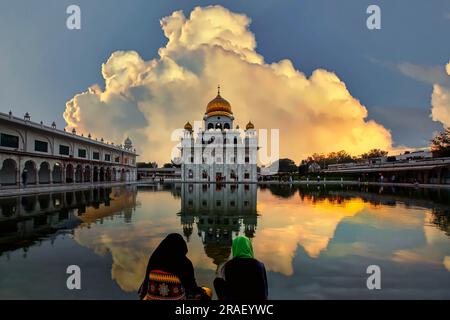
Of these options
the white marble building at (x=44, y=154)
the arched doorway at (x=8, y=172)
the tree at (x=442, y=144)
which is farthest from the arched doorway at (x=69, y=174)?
the tree at (x=442, y=144)

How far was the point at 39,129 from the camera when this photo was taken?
28.7 meters

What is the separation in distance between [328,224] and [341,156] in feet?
363

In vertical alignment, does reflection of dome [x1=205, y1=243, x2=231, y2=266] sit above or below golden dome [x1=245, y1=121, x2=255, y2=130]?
below

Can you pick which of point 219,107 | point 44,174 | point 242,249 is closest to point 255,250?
point 242,249

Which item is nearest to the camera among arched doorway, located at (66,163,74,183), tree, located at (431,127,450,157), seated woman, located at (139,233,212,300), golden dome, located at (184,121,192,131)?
seated woman, located at (139,233,212,300)

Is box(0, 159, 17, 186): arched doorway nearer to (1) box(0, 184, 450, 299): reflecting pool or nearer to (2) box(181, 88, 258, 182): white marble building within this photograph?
(1) box(0, 184, 450, 299): reflecting pool

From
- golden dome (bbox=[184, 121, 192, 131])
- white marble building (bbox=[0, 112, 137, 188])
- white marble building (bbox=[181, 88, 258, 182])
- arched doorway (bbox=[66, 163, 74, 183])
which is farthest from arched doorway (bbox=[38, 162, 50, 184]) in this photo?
golden dome (bbox=[184, 121, 192, 131])

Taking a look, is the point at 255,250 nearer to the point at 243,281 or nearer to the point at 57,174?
the point at 243,281

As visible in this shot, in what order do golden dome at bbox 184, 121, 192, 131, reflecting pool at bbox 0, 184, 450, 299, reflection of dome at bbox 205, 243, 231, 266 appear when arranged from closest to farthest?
reflecting pool at bbox 0, 184, 450, 299
reflection of dome at bbox 205, 243, 231, 266
golden dome at bbox 184, 121, 192, 131

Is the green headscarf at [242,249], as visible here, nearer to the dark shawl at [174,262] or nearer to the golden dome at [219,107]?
the dark shawl at [174,262]

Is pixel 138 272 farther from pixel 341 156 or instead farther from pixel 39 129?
pixel 341 156

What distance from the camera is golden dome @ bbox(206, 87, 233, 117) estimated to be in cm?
5434

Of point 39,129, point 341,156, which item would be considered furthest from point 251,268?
point 341,156

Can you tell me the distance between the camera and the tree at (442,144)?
155 ft
